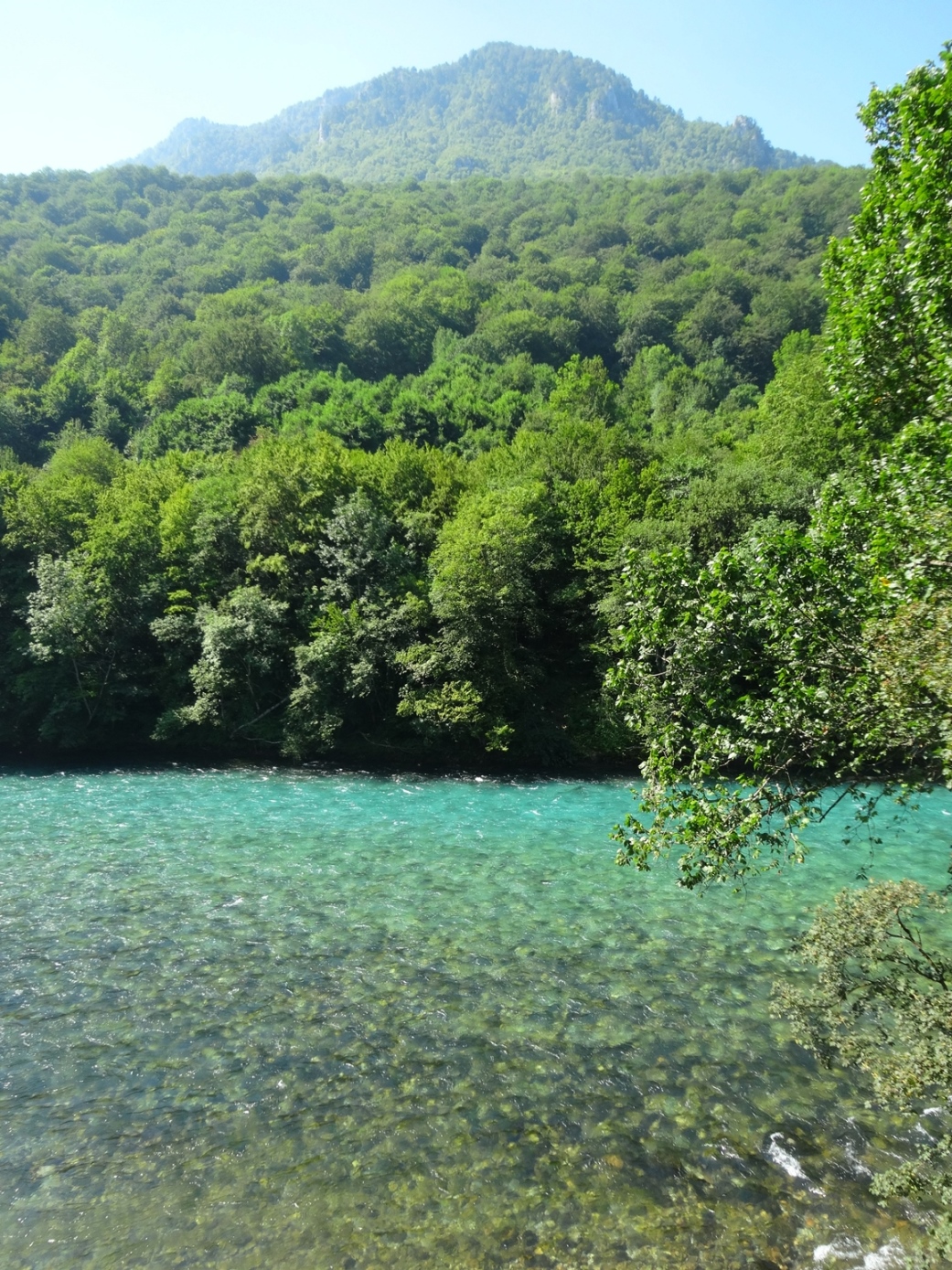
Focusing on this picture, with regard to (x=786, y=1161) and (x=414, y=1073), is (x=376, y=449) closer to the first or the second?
(x=414, y=1073)

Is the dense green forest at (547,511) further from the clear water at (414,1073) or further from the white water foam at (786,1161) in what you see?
the clear water at (414,1073)

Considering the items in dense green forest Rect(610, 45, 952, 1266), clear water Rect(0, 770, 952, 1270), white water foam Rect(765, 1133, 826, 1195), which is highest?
dense green forest Rect(610, 45, 952, 1266)

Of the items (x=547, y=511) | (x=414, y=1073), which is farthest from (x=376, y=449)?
(x=414, y=1073)

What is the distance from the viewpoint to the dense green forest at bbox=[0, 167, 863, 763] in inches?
1284

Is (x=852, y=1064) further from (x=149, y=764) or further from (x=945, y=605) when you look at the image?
(x=149, y=764)

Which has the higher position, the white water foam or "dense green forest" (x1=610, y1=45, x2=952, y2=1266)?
"dense green forest" (x1=610, y1=45, x2=952, y2=1266)

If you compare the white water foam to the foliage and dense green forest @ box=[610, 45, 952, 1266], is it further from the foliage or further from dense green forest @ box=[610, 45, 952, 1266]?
dense green forest @ box=[610, 45, 952, 1266]

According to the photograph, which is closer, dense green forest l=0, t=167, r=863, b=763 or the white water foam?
the white water foam

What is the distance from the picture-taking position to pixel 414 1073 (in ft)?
33.8

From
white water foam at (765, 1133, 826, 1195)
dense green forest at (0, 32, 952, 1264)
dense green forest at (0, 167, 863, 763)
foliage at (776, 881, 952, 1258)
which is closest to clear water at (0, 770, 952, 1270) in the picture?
white water foam at (765, 1133, 826, 1195)

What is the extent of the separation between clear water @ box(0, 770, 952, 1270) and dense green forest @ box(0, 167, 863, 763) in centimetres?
1426

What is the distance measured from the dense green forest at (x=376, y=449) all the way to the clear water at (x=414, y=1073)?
46.8ft

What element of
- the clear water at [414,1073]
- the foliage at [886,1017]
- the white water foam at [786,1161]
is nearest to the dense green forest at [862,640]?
the foliage at [886,1017]

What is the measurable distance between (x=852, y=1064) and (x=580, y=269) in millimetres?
109496
